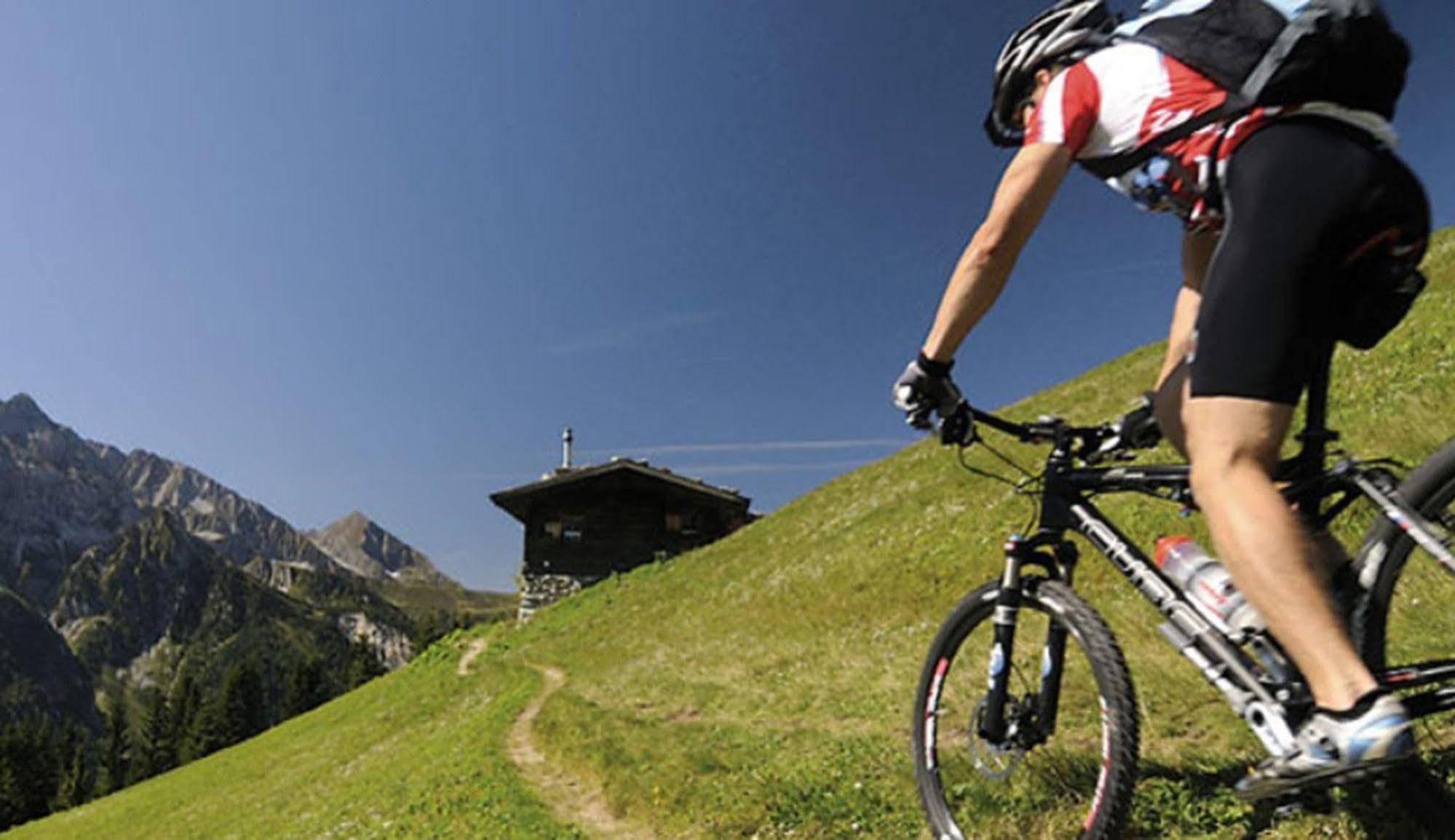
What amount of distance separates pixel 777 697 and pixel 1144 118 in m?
10.7

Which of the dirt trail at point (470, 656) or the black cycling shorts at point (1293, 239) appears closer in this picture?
the black cycling shorts at point (1293, 239)

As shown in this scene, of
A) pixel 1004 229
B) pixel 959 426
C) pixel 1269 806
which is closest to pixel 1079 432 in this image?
pixel 959 426

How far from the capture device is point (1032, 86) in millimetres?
3602

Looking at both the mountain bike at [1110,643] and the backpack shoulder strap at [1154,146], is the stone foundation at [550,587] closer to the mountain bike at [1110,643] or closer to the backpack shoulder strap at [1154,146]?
the mountain bike at [1110,643]

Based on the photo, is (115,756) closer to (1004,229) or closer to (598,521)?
(598,521)

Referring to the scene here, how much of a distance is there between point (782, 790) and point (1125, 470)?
15.2ft

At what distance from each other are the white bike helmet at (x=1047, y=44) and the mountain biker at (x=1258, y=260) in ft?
0.67

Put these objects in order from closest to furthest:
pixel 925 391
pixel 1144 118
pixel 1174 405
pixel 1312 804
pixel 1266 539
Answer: pixel 1266 539 → pixel 1312 804 → pixel 1144 118 → pixel 925 391 → pixel 1174 405

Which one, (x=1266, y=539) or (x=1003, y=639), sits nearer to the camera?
(x=1266, y=539)

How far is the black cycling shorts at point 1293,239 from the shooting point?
8.58 feet

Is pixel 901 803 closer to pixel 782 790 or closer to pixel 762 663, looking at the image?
pixel 782 790

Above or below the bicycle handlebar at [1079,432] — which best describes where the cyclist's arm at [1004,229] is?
above

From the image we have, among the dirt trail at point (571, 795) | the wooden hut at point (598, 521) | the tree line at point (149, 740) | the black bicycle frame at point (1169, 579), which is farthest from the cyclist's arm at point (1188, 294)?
the tree line at point (149, 740)

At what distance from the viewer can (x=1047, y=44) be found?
3.46m
